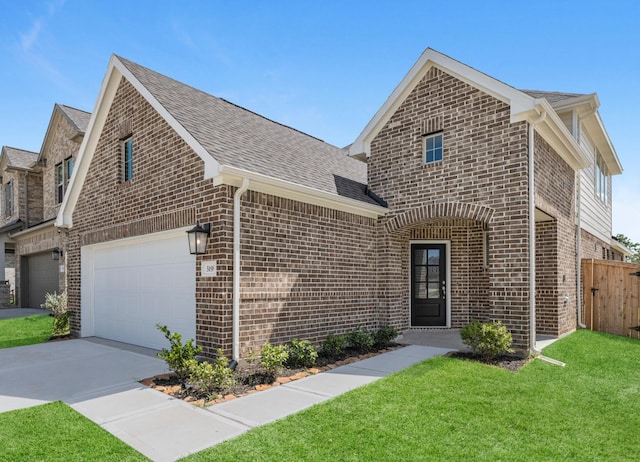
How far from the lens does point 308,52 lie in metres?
10.4

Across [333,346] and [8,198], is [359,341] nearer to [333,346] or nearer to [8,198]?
[333,346]

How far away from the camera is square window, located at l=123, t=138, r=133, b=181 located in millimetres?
9055

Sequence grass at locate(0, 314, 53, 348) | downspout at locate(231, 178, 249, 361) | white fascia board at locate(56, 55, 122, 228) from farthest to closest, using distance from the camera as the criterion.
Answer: grass at locate(0, 314, 53, 348)
white fascia board at locate(56, 55, 122, 228)
downspout at locate(231, 178, 249, 361)

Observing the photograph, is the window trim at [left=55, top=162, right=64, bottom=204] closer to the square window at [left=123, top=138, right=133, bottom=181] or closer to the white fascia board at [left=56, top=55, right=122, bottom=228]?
the white fascia board at [left=56, top=55, right=122, bottom=228]

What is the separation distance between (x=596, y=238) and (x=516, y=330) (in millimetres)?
8973

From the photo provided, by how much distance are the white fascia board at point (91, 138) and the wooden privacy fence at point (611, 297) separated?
13384 mm

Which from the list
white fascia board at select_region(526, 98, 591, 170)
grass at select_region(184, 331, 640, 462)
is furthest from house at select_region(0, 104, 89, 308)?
white fascia board at select_region(526, 98, 591, 170)

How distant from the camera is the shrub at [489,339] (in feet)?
23.0

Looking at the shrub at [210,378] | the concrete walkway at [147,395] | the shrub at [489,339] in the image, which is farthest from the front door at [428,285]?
the shrub at [210,378]

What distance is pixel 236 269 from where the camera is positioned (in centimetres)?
646

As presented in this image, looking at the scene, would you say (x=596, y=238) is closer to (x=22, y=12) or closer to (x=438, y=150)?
(x=438, y=150)

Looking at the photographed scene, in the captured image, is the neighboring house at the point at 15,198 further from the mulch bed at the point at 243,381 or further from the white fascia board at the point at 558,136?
the white fascia board at the point at 558,136

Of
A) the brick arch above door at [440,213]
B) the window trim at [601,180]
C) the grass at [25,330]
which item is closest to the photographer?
the brick arch above door at [440,213]

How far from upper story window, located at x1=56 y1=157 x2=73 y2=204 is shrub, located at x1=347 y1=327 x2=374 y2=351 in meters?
14.0
